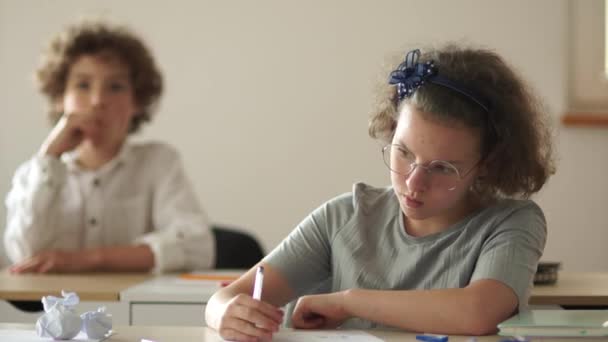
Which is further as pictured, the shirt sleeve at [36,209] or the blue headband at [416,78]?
the shirt sleeve at [36,209]

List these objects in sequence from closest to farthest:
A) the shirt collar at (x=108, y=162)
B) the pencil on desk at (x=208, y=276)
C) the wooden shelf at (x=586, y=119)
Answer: the pencil on desk at (x=208, y=276) < the shirt collar at (x=108, y=162) < the wooden shelf at (x=586, y=119)

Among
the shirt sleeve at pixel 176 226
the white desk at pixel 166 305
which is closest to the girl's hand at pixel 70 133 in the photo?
the shirt sleeve at pixel 176 226

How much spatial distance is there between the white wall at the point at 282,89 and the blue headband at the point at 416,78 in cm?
225

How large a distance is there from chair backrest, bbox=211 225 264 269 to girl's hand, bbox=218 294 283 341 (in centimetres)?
170

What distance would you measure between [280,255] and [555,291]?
2.22 feet

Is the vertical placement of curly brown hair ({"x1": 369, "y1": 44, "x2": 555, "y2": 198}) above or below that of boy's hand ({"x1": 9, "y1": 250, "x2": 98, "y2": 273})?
above

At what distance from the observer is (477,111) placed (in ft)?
4.90

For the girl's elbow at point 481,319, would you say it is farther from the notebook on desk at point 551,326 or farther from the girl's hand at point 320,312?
the girl's hand at point 320,312

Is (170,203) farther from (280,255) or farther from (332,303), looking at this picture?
→ (332,303)

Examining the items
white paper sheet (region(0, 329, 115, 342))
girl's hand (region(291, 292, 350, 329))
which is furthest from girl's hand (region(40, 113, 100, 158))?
girl's hand (region(291, 292, 350, 329))

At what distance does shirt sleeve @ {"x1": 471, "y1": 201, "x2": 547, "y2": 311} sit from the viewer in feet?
4.65

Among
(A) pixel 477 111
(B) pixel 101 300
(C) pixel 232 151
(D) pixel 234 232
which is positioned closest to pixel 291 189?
(C) pixel 232 151

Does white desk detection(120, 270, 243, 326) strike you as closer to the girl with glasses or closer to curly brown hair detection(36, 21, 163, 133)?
the girl with glasses

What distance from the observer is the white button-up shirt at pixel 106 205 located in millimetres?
2686
